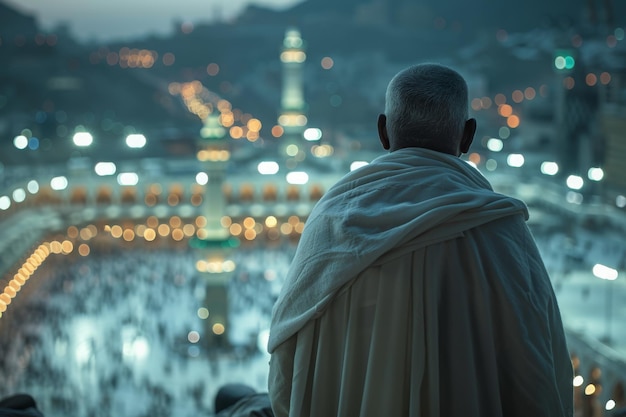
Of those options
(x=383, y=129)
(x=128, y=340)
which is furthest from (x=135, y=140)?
(x=383, y=129)

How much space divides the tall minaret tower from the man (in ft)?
59.1

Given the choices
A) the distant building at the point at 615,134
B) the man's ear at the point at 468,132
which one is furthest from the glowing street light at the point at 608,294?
the distant building at the point at 615,134

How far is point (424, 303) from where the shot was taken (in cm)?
112

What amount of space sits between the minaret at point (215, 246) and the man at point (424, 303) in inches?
367

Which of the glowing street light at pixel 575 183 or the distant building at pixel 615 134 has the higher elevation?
the distant building at pixel 615 134

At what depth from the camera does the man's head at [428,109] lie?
3.92 ft

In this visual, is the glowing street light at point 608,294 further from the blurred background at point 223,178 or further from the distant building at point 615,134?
the distant building at point 615,134

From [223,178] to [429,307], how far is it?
36.8 ft

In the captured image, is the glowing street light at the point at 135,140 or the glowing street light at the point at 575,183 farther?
the glowing street light at the point at 135,140

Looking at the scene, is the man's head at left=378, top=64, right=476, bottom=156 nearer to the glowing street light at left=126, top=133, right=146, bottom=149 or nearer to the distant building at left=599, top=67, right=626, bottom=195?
the distant building at left=599, top=67, right=626, bottom=195

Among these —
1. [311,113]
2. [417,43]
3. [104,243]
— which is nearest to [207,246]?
[104,243]

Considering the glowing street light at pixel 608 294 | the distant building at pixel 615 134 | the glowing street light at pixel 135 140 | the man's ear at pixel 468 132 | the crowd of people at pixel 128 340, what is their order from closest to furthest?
the man's ear at pixel 468 132
the glowing street light at pixel 608 294
the crowd of people at pixel 128 340
the distant building at pixel 615 134
the glowing street light at pixel 135 140

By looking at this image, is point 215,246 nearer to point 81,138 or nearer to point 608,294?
point 608,294

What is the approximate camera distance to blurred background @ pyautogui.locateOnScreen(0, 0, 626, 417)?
8.99m
